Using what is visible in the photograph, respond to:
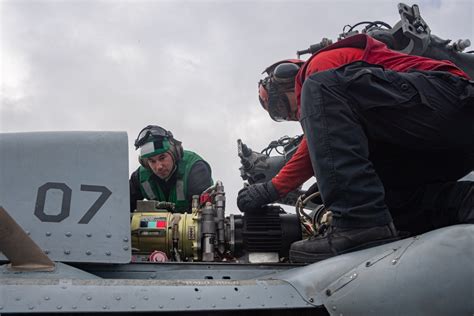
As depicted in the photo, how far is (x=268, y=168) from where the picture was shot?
577 cm

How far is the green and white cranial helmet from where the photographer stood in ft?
17.0

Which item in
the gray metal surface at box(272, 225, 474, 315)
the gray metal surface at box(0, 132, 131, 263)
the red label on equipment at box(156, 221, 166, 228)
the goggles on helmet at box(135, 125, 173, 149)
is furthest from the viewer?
the goggles on helmet at box(135, 125, 173, 149)

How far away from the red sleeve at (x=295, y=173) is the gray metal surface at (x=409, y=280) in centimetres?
124

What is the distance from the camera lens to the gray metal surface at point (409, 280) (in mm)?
2164

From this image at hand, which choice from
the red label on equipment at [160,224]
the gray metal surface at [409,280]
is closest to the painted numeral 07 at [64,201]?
the red label on equipment at [160,224]

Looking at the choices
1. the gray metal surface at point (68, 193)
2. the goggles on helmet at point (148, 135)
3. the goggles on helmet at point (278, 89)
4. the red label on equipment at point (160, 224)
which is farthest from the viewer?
the goggles on helmet at point (148, 135)

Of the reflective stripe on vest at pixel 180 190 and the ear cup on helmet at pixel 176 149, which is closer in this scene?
the reflective stripe on vest at pixel 180 190

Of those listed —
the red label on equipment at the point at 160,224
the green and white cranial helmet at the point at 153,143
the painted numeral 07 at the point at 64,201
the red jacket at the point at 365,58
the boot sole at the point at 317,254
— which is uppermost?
the red jacket at the point at 365,58

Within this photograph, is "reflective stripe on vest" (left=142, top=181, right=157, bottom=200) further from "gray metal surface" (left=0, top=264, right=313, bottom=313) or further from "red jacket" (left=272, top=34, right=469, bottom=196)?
"gray metal surface" (left=0, top=264, right=313, bottom=313)

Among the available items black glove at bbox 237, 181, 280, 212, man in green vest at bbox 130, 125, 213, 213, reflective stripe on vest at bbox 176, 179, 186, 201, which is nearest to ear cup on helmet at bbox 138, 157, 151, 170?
man in green vest at bbox 130, 125, 213, 213

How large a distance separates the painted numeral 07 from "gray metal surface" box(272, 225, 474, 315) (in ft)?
4.21

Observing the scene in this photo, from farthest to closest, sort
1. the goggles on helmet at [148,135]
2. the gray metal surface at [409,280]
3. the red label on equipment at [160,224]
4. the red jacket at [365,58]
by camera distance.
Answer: the goggles on helmet at [148,135] < the red label on equipment at [160,224] < the red jacket at [365,58] < the gray metal surface at [409,280]

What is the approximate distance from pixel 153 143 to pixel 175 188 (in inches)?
18.6

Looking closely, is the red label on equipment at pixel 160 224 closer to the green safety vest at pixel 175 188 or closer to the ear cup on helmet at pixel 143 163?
the green safety vest at pixel 175 188
